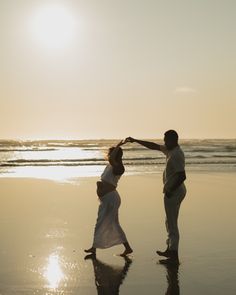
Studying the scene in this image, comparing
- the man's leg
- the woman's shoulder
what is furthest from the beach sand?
the woman's shoulder

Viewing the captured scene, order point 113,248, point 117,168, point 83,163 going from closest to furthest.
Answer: point 117,168 < point 113,248 < point 83,163

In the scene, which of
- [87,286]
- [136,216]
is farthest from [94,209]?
[87,286]

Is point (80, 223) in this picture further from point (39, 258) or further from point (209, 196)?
point (209, 196)

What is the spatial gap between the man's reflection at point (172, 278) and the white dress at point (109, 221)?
40.5 inches

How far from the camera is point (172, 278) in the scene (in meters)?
6.45

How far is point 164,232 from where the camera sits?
30.3ft

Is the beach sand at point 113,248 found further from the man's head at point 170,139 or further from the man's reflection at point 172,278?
the man's head at point 170,139

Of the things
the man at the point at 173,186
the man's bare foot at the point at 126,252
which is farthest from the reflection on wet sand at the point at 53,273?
the man at the point at 173,186

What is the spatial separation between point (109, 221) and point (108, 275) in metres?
1.39

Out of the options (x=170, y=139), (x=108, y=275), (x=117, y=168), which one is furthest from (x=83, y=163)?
(x=108, y=275)

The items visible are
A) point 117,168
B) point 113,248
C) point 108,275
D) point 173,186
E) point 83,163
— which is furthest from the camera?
point 83,163

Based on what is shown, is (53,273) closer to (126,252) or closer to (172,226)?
(126,252)

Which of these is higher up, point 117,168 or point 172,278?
point 117,168

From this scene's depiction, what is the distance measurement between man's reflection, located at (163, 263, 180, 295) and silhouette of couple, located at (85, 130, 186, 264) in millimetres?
180
